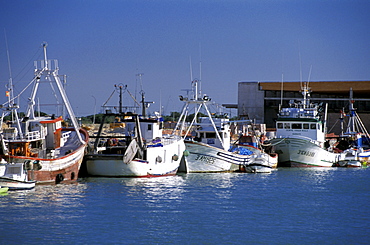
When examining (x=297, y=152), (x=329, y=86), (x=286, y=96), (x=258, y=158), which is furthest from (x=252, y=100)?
(x=258, y=158)

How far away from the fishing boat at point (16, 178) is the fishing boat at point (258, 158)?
54.2ft

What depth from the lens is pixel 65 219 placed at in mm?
21047

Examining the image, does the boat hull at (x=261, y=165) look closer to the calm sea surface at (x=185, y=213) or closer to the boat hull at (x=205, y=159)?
the boat hull at (x=205, y=159)

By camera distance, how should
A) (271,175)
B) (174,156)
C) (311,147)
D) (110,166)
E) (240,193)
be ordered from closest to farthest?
1. (240,193)
2. (110,166)
3. (174,156)
4. (271,175)
5. (311,147)

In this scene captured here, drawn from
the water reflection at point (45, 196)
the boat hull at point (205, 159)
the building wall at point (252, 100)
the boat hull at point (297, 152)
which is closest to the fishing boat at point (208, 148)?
the boat hull at point (205, 159)

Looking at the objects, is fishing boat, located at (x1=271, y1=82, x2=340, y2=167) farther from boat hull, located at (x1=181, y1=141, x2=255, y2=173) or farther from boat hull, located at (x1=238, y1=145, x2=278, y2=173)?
boat hull, located at (x1=181, y1=141, x2=255, y2=173)

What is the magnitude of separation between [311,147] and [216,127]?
837cm

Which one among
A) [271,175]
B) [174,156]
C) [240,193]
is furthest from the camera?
[271,175]

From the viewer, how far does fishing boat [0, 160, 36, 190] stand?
83.3 feet

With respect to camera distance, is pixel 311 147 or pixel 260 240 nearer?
pixel 260 240

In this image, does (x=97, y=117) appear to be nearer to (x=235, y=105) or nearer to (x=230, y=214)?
(x=235, y=105)

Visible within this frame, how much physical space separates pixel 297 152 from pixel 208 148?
10.3m

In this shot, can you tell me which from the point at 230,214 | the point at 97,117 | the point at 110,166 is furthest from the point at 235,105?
the point at 230,214

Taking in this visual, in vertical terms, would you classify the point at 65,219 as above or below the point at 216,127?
below
